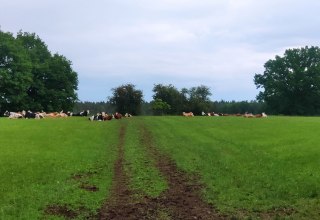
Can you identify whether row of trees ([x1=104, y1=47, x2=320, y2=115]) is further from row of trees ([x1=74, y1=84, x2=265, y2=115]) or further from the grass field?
the grass field

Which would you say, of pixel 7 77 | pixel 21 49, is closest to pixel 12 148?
pixel 7 77

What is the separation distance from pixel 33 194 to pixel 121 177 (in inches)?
146

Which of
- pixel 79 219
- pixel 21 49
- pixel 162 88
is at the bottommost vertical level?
pixel 79 219

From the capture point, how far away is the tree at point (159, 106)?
8500 centimetres

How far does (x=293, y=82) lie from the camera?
102m

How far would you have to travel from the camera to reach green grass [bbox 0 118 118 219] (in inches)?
495

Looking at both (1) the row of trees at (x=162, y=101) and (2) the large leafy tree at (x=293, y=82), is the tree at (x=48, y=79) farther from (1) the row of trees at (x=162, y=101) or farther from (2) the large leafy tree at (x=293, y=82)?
(2) the large leafy tree at (x=293, y=82)

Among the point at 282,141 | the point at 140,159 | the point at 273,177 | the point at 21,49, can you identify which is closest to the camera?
the point at 273,177

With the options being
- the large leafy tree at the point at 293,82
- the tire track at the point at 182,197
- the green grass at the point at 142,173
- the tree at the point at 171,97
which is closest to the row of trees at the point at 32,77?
the tree at the point at 171,97

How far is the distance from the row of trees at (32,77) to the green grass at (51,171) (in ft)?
166

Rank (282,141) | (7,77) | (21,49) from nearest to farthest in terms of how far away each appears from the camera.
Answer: (282,141)
(7,77)
(21,49)

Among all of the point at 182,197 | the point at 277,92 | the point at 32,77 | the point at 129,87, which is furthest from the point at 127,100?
the point at 182,197

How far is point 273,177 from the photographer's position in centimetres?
1644

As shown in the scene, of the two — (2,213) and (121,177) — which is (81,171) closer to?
(121,177)
